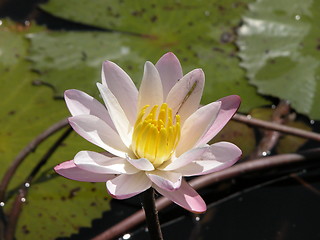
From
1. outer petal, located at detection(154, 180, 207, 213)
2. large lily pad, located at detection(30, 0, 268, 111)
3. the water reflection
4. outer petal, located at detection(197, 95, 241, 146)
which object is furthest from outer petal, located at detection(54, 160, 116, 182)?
large lily pad, located at detection(30, 0, 268, 111)

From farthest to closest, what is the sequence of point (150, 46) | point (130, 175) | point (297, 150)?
point (150, 46) → point (297, 150) → point (130, 175)

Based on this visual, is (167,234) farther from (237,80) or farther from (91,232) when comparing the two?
(237,80)

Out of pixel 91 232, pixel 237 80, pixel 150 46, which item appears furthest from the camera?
pixel 150 46

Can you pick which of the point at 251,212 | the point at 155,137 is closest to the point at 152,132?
the point at 155,137

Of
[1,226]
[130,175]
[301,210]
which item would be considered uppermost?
[130,175]

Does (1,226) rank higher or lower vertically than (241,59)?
lower

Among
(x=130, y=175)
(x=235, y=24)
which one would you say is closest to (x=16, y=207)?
(x=130, y=175)

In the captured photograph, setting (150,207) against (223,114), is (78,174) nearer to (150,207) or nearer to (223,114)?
(150,207)
